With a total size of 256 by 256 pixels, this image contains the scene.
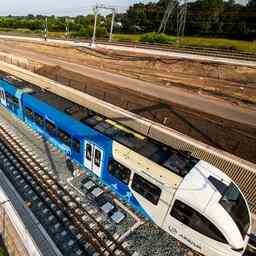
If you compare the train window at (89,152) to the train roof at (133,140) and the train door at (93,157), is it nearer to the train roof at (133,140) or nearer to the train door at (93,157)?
the train door at (93,157)

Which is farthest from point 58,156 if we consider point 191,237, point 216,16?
point 216,16

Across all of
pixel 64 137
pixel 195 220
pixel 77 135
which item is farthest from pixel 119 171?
pixel 64 137

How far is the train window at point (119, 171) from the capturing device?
12.6 metres

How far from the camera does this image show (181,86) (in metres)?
31.8

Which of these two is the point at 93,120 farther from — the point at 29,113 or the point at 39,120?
the point at 29,113

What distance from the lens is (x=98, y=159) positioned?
1417 centimetres

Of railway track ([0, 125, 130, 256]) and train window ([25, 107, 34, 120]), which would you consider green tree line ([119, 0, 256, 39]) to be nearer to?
train window ([25, 107, 34, 120])

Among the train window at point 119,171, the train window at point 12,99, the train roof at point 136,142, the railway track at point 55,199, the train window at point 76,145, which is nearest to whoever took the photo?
the train roof at point 136,142

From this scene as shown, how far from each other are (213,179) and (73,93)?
2093cm

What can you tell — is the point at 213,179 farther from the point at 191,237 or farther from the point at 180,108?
the point at 180,108

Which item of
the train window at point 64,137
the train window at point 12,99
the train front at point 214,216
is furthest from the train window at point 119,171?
the train window at point 12,99

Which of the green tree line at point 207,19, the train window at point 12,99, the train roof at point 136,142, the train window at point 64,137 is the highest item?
the green tree line at point 207,19

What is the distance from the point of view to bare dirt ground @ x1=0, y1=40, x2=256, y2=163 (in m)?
19.5

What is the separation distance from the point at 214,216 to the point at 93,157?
7084mm
